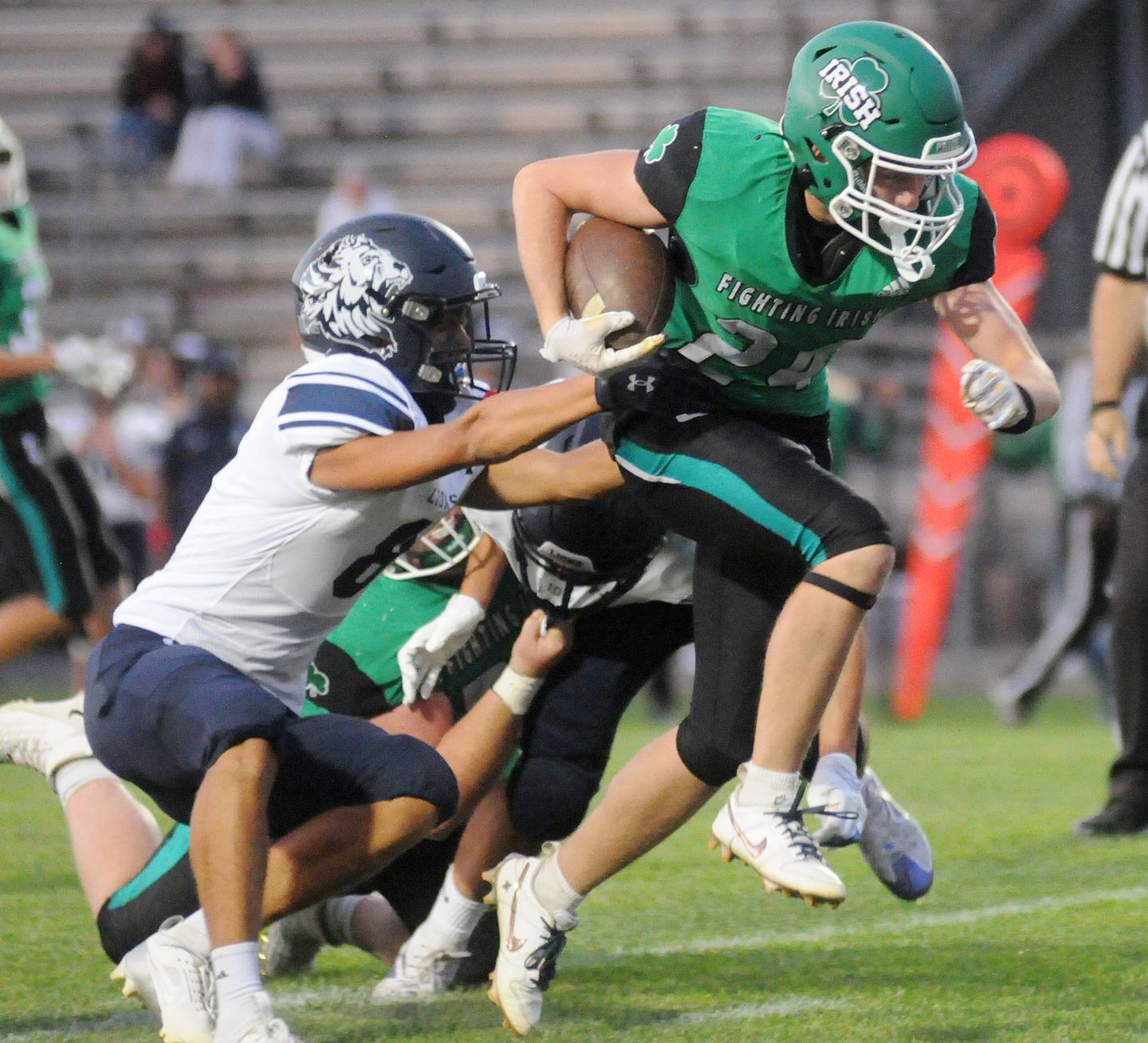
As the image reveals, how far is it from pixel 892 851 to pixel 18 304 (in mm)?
3331

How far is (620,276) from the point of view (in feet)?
9.33

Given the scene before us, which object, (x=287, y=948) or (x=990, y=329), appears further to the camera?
(x=287, y=948)

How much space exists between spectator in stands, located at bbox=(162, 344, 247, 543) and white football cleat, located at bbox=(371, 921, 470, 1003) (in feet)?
14.8

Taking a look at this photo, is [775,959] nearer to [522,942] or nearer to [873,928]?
[873,928]

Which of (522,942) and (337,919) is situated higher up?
(522,942)

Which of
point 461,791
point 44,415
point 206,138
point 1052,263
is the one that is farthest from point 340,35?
point 461,791

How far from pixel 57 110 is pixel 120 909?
1076 cm

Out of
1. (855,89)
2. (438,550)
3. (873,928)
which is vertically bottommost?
(873,928)

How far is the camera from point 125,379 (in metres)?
5.34

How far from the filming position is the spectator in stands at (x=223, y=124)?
11.7 metres

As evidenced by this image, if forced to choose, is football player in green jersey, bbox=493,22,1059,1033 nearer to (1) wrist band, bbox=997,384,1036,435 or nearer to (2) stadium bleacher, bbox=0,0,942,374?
(1) wrist band, bbox=997,384,1036,435

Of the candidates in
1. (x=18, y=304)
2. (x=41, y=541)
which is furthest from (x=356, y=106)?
(x=41, y=541)

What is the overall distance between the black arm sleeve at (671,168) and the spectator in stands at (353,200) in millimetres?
7602

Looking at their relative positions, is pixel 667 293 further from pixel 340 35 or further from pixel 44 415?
pixel 340 35
